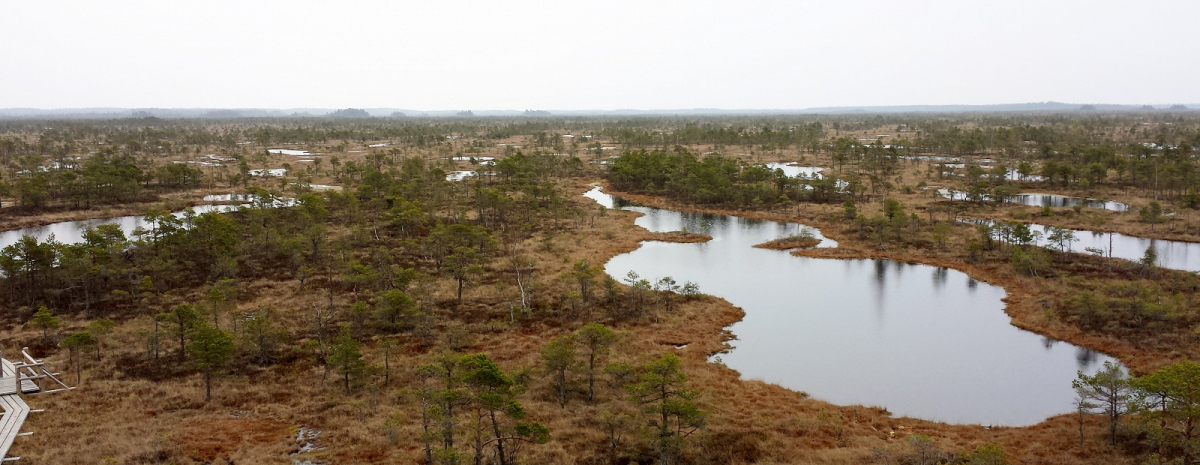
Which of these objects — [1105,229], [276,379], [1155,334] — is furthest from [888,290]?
[276,379]

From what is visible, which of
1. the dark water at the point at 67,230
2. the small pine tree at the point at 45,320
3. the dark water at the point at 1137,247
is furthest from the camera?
the dark water at the point at 67,230

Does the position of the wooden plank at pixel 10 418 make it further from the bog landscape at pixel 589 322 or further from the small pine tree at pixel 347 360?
the small pine tree at pixel 347 360

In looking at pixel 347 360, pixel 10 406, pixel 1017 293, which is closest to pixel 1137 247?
pixel 1017 293

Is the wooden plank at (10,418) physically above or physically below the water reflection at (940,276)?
below

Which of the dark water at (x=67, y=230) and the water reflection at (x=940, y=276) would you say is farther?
the dark water at (x=67, y=230)

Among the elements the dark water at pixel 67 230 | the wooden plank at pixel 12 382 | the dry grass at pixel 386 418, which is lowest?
the dry grass at pixel 386 418

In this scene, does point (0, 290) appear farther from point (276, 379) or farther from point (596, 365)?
point (596, 365)

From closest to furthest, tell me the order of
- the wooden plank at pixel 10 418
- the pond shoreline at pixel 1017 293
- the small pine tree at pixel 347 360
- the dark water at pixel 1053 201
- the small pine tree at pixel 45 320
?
the wooden plank at pixel 10 418 → the small pine tree at pixel 347 360 → the pond shoreline at pixel 1017 293 → the small pine tree at pixel 45 320 → the dark water at pixel 1053 201

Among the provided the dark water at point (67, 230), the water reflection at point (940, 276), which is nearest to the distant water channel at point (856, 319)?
the water reflection at point (940, 276)
